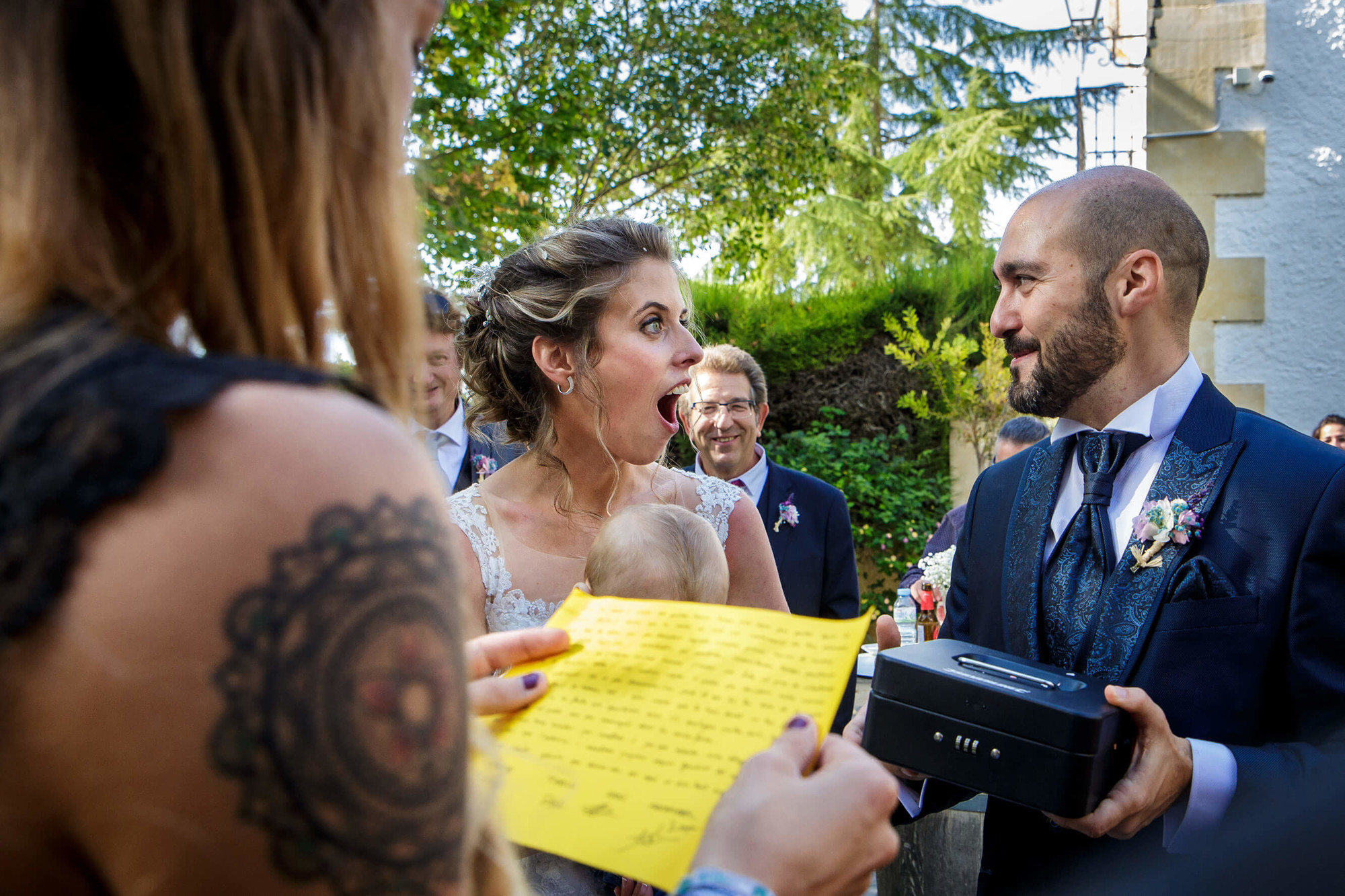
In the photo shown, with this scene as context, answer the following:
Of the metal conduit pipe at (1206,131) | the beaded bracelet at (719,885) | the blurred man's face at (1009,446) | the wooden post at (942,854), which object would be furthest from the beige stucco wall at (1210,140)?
the beaded bracelet at (719,885)

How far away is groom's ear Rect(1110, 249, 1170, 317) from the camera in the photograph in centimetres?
239

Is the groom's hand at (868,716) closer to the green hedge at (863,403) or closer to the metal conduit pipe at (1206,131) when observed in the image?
the metal conduit pipe at (1206,131)

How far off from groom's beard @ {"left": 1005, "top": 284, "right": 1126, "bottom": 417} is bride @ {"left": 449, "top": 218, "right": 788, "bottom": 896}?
0.84 meters


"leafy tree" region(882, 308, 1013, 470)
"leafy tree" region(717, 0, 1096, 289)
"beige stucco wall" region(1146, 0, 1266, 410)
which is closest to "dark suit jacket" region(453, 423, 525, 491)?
"beige stucco wall" region(1146, 0, 1266, 410)

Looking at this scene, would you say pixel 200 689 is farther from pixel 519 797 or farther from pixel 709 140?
pixel 709 140

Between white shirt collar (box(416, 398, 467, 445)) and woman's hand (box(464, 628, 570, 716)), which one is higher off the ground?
woman's hand (box(464, 628, 570, 716))

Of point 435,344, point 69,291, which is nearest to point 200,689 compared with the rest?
point 69,291

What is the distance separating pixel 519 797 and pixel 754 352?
30.1ft

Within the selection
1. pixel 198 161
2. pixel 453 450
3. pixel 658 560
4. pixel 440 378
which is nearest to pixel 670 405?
pixel 658 560

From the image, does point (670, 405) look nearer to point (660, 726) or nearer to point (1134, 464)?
point (1134, 464)

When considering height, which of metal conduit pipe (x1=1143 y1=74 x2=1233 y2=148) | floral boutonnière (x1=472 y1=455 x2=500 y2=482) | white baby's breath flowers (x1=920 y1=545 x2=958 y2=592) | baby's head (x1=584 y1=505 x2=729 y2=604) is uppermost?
metal conduit pipe (x1=1143 y1=74 x2=1233 y2=148)

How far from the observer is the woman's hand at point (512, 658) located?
1.27 meters

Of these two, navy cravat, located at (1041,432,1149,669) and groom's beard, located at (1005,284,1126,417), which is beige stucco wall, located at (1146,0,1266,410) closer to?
groom's beard, located at (1005,284,1126,417)

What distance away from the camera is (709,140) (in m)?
9.65
